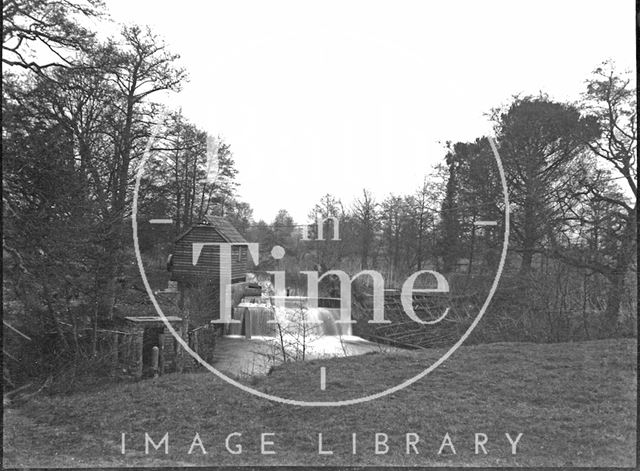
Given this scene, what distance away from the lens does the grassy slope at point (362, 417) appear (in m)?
4.45

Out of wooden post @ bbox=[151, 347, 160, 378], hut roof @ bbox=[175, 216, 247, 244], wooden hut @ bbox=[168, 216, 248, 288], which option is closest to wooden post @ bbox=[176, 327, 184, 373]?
wooden post @ bbox=[151, 347, 160, 378]

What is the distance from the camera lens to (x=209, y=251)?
590cm

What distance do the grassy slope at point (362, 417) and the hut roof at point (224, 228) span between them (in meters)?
2.13

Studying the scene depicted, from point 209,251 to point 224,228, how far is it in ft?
1.27

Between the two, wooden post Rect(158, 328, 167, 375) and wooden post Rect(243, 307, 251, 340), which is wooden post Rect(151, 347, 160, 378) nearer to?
wooden post Rect(158, 328, 167, 375)

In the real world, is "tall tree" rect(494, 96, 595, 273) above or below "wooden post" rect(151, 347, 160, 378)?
above

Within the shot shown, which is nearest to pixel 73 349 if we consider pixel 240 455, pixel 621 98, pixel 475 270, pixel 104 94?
pixel 104 94

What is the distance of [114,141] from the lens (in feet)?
26.6

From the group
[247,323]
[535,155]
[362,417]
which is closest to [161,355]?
[247,323]

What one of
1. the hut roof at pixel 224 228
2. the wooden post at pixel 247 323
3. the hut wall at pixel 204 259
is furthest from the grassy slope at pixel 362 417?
the hut roof at pixel 224 228

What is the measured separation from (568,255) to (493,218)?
17.1 ft

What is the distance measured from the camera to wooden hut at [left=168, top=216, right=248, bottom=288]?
5.64 metres

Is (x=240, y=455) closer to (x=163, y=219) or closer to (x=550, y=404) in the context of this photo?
(x=163, y=219)

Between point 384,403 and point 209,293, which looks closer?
point 384,403
